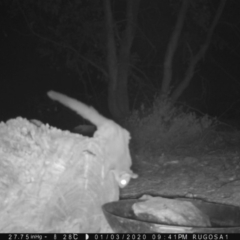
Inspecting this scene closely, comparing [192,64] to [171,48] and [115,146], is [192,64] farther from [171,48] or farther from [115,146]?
[115,146]

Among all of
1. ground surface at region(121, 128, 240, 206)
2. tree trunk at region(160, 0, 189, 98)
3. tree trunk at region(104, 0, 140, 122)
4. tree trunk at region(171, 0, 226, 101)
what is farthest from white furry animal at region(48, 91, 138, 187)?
tree trunk at region(171, 0, 226, 101)

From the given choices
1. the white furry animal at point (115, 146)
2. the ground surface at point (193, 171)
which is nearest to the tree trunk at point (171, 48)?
the ground surface at point (193, 171)

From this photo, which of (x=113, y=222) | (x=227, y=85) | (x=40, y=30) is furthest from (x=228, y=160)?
(x=227, y=85)

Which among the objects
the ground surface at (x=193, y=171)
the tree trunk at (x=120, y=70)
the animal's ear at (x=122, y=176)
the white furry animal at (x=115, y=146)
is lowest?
the animal's ear at (x=122, y=176)

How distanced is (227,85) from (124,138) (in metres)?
13.9

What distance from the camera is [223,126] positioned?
42.3 feet

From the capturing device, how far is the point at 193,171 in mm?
7520

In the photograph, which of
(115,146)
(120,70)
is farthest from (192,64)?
(115,146)

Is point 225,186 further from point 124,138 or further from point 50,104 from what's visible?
point 50,104

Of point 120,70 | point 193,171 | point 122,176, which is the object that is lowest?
point 122,176

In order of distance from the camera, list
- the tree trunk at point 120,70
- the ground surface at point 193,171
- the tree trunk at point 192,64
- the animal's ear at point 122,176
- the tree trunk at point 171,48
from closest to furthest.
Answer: the animal's ear at point 122,176, the ground surface at point 193,171, the tree trunk at point 120,70, the tree trunk at point 171,48, the tree trunk at point 192,64

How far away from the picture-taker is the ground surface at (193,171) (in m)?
6.17

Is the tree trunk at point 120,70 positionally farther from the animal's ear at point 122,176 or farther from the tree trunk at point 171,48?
the animal's ear at point 122,176

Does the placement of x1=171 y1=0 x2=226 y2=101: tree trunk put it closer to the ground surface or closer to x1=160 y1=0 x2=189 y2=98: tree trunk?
x1=160 y1=0 x2=189 y2=98: tree trunk
